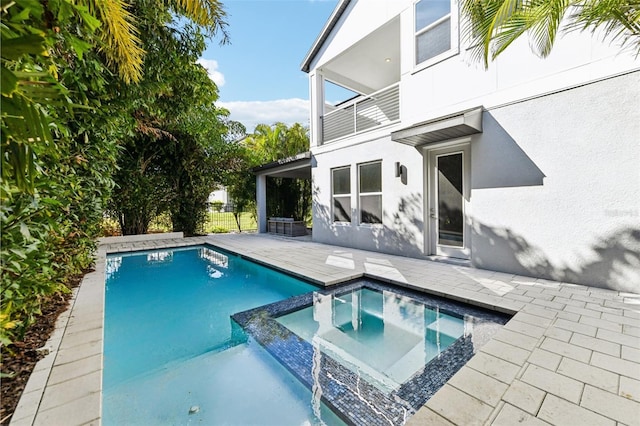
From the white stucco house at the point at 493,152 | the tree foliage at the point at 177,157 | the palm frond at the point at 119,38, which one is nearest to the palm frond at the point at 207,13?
the tree foliage at the point at 177,157

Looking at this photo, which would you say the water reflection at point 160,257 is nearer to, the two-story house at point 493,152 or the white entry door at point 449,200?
the two-story house at point 493,152

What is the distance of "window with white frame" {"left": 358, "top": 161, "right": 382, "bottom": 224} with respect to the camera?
9.16 m

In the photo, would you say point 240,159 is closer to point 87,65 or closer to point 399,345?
point 87,65

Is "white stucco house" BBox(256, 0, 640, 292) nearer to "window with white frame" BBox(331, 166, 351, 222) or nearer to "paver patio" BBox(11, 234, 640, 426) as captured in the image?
"window with white frame" BBox(331, 166, 351, 222)

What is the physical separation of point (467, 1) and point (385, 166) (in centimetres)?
479

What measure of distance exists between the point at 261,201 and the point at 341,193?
6488 millimetres

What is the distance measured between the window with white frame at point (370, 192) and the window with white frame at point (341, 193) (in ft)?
2.04

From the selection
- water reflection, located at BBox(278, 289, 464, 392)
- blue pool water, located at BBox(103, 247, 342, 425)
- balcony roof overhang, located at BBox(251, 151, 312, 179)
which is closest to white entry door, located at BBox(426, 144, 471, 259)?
water reflection, located at BBox(278, 289, 464, 392)

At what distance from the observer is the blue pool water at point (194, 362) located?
106 inches

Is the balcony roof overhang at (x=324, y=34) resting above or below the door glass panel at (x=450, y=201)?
above

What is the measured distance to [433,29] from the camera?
24.5 ft

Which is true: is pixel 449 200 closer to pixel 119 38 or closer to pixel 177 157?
pixel 119 38

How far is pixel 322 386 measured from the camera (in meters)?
2.90

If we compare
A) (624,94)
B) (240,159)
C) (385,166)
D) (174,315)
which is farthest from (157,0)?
(240,159)
